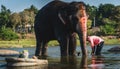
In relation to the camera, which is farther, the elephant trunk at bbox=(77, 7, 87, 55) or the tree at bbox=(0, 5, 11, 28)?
the tree at bbox=(0, 5, 11, 28)

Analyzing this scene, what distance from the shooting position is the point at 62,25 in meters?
33.3

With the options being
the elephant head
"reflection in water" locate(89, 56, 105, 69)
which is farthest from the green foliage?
"reflection in water" locate(89, 56, 105, 69)

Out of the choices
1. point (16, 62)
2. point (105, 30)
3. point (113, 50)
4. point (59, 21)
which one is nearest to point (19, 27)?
point (105, 30)

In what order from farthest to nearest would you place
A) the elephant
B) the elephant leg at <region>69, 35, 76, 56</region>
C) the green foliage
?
the green foliage
the elephant leg at <region>69, 35, 76, 56</region>
the elephant

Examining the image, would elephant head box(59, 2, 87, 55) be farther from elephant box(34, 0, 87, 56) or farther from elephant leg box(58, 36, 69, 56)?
elephant leg box(58, 36, 69, 56)

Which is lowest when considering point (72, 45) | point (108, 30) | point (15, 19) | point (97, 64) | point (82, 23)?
point (97, 64)

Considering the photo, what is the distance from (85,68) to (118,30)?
11344 centimetres

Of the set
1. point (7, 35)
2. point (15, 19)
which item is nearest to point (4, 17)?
point (15, 19)

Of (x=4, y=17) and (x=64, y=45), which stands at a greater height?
(x=4, y=17)

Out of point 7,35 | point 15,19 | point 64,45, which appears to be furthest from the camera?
A: point 15,19

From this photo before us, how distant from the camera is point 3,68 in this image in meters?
23.5

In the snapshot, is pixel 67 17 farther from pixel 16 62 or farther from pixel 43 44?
pixel 16 62

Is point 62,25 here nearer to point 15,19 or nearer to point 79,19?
point 79,19

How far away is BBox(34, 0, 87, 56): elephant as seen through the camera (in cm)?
3170
